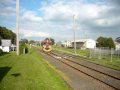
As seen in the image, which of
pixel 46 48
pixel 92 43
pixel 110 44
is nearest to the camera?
pixel 46 48

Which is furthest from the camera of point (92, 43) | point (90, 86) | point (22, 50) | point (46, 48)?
point (92, 43)

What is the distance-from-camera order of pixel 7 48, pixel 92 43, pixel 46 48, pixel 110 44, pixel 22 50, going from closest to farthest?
1. pixel 22 50
2. pixel 46 48
3. pixel 7 48
4. pixel 110 44
5. pixel 92 43

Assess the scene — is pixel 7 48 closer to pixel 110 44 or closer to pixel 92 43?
pixel 110 44

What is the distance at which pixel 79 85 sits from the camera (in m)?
13.8

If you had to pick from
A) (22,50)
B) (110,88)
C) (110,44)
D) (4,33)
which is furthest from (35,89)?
(4,33)

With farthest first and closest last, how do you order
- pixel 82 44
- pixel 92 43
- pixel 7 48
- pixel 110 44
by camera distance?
pixel 82 44
pixel 92 43
pixel 110 44
pixel 7 48

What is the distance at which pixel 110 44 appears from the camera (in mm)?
99375

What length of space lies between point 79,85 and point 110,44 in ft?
289

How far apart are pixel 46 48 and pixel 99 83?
46950mm

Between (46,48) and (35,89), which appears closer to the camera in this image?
(35,89)

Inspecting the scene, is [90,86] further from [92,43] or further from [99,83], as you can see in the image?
[92,43]

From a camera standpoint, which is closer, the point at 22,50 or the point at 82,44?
the point at 22,50

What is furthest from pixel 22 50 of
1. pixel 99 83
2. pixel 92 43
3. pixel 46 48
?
pixel 92 43

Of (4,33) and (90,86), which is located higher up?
(4,33)
